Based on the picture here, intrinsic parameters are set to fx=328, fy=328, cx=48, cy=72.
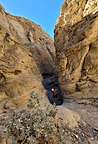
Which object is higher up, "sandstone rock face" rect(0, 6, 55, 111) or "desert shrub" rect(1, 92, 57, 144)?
"sandstone rock face" rect(0, 6, 55, 111)

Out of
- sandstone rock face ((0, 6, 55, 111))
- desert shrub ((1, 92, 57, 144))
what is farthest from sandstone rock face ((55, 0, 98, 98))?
desert shrub ((1, 92, 57, 144))

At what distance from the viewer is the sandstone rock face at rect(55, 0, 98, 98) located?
15.1 m

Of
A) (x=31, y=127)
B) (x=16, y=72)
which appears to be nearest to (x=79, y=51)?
(x=16, y=72)

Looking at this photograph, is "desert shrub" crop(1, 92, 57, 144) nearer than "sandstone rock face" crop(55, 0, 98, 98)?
Yes

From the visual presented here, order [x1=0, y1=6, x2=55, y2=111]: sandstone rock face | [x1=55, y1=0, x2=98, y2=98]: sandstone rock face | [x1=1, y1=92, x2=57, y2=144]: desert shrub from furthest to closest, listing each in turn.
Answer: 1. [x1=0, y1=6, x2=55, y2=111]: sandstone rock face
2. [x1=55, y1=0, x2=98, y2=98]: sandstone rock face
3. [x1=1, y1=92, x2=57, y2=144]: desert shrub

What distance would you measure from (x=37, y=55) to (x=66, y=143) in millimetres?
14560

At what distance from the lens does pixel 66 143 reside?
895cm

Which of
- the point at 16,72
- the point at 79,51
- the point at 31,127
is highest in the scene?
the point at 79,51

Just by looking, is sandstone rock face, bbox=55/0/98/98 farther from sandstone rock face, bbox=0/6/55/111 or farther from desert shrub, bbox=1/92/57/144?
desert shrub, bbox=1/92/57/144

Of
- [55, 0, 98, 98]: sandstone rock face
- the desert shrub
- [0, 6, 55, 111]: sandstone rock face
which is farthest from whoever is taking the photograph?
[0, 6, 55, 111]: sandstone rock face

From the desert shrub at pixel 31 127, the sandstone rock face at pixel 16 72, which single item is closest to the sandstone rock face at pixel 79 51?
the sandstone rock face at pixel 16 72

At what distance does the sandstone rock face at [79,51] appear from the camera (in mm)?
15092

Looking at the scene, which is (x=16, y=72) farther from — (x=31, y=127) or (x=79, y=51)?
(x=31, y=127)

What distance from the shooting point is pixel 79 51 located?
52.2 feet
